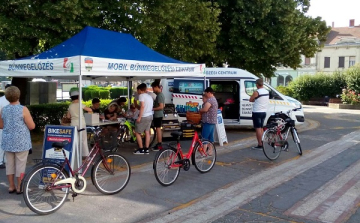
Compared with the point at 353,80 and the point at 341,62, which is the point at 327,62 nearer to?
the point at 341,62

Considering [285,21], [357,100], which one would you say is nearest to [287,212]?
[285,21]

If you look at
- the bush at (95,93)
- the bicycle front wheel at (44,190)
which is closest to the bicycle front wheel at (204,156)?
the bicycle front wheel at (44,190)

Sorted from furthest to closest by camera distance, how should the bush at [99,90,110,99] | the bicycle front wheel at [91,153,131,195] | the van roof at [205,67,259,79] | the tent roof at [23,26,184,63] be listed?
the bush at [99,90,110,99], the van roof at [205,67,259,79], the tent roof at [23,26,184,63], the bicycle front wheel at [91,153,131,195]

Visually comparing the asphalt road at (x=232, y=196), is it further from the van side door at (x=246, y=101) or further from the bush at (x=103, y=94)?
the bush at (x=103, y=94)

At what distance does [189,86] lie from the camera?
14.6m

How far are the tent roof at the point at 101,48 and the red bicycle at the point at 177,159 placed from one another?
2148 mm

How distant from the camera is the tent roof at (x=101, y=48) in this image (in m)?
7.52

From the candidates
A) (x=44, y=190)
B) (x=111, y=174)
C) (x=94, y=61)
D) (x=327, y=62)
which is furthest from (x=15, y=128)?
(x=327, y=62)

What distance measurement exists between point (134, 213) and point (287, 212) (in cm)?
232

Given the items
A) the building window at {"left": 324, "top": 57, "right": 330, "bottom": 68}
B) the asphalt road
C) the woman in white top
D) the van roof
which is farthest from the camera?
the building window at {"left": 324, "top": 57, "right": 330, "bottom": 68}

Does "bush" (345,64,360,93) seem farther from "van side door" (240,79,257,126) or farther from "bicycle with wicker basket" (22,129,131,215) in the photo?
"bicycle with wicker basket" (22,129,131,215)

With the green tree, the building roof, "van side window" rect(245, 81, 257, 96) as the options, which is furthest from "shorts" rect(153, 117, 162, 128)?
the building roof

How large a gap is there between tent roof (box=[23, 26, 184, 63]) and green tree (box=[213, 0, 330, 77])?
346 inches

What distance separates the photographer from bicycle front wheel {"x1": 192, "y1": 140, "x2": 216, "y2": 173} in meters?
7.80
